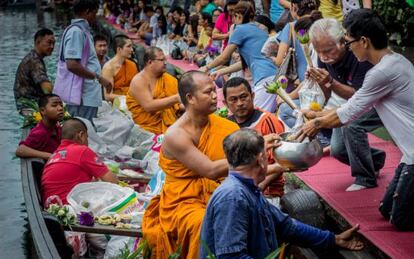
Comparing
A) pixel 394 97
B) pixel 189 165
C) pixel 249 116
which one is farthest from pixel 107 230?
pixel 394 97

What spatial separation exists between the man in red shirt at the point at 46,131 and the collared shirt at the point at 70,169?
2.92ft

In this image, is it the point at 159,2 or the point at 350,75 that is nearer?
the point at 350,75

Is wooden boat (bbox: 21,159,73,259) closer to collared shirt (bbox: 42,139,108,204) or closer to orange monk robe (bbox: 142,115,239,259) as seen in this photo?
collared shirt (bbox: 42,139,108,204)

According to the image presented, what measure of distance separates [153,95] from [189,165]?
329 cm

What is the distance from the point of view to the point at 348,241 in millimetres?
4777

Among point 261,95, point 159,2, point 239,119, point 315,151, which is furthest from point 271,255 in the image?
point 159,2

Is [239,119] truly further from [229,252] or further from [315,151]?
[229,252]

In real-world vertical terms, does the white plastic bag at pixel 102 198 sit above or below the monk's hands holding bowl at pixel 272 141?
below

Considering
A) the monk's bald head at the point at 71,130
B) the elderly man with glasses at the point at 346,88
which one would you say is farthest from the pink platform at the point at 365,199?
the monk's bald head at the point at 71,130

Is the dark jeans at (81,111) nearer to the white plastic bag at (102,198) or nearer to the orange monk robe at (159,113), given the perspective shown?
the orange monk robe at (159,113)

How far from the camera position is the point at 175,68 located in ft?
48.6

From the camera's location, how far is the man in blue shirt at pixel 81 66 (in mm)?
8141

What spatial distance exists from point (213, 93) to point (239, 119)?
0.78m

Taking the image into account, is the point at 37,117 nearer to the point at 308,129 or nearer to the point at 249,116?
the point at 249,116
